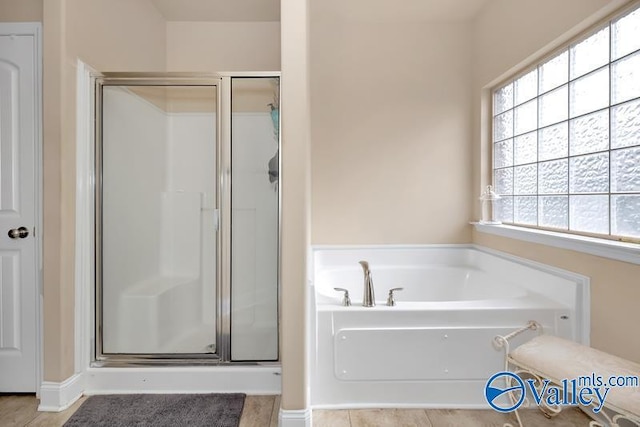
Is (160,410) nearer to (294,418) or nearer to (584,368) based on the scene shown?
(294,418)

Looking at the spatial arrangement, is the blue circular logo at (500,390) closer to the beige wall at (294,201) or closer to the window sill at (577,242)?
the window sill at (577,242)

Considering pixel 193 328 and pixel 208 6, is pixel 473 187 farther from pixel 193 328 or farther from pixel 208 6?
pixel 208 6

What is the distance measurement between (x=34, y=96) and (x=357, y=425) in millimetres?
2417

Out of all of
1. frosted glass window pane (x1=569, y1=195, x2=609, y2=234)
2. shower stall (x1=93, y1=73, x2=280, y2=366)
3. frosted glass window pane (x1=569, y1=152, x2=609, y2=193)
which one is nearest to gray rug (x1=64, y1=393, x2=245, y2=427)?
shower stall (x1=93, y1=73, x2=280, y2=366)

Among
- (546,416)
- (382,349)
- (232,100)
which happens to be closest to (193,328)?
(382,349)

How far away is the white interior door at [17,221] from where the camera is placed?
197cm

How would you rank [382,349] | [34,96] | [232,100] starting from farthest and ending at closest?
[232,100], [34,96], [382,349]

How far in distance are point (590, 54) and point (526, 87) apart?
0.55m

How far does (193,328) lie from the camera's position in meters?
2.16

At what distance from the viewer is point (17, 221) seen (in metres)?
1.98

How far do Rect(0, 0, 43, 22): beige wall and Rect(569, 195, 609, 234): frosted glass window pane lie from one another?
10.1ft

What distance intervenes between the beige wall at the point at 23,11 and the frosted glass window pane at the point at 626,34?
2930 mm

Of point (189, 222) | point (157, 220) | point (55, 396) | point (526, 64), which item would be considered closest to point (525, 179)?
point (526, 64)

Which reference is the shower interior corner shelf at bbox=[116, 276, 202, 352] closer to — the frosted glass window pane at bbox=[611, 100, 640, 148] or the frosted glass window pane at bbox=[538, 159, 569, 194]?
the frosted glass window pane at bbox=[538, 159, 569, 194]
